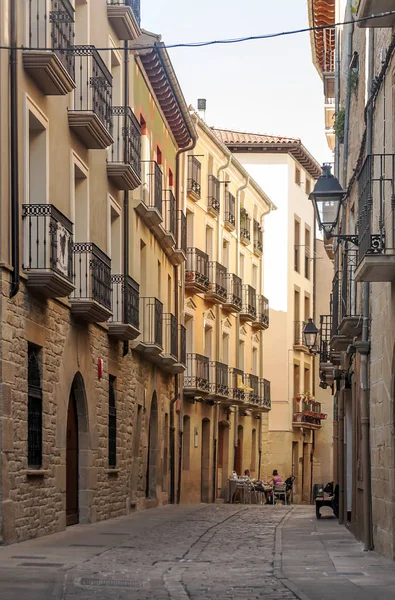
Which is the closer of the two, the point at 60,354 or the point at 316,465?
the point at 60,354

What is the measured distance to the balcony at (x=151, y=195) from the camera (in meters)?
28.3

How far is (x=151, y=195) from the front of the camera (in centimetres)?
2920

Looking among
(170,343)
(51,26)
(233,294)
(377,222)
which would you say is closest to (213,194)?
(233,294)

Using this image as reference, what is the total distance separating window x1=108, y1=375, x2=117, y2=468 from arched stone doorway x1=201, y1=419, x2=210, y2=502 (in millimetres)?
17418

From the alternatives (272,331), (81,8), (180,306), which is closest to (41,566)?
(81,8)

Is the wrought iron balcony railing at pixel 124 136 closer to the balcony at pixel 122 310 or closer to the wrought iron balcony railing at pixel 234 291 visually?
the balcony at pixel 122 310

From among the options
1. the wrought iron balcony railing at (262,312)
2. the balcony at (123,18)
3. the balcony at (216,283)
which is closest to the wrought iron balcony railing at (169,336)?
the balcony at (123,18)

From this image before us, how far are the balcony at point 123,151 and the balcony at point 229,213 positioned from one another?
21.5m

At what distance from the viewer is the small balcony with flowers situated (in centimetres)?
5656

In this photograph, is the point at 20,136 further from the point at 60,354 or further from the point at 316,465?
the point at 316,465

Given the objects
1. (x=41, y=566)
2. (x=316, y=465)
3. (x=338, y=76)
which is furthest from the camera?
(x=316, y=465)

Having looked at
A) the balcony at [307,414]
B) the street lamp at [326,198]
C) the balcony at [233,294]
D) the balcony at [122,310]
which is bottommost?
the balcony at [307,414]

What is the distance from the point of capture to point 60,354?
19.3 metres

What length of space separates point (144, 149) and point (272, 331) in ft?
92.4
